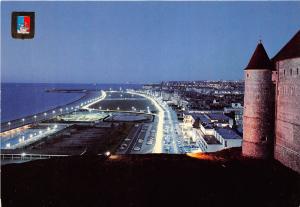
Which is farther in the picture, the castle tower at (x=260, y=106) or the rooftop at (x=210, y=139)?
the rooftop at (x=210, y=139)

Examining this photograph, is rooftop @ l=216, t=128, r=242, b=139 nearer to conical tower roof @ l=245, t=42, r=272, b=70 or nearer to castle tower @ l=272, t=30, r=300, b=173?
castle tower @ l=272, t=30, r=300, b=173

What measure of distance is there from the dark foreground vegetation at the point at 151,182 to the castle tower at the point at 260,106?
90 centimetres

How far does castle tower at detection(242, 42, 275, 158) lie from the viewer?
18953 mm

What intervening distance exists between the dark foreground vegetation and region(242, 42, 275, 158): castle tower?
2.96 feet

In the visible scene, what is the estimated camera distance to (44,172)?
59.4 feet

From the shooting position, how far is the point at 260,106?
1922 cm

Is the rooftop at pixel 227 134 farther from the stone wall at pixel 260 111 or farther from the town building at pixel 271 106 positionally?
the stone wall at pixel 260 111

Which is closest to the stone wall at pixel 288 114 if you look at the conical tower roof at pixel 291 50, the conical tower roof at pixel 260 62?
the conical tower roof at pixel 291 50

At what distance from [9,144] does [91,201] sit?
94.5 ft

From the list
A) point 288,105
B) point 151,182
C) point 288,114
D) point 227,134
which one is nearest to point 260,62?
point 288,105

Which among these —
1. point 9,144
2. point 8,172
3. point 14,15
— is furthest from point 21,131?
point 14,15

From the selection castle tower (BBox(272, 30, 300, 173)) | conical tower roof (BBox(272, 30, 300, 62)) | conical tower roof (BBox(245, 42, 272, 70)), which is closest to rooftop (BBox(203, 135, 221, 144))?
castle tower (BBox(272, 30, 300, 173))

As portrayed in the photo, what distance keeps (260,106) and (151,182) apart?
7402 mm

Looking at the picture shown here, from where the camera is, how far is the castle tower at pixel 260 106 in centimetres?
1895
